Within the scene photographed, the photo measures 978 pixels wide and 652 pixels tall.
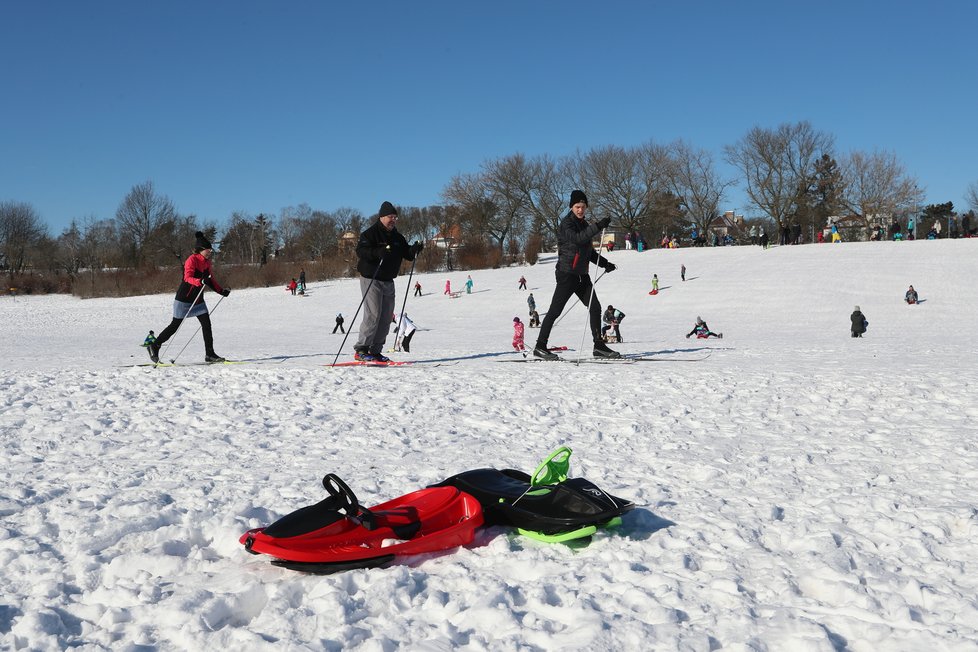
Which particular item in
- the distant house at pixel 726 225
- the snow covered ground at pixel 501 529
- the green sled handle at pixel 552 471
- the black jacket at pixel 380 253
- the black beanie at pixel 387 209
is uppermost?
the distant house at pixel 726 225

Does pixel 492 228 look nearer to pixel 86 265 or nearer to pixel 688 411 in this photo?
pixel 86 265

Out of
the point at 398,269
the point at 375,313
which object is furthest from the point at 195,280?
the point at 398,269

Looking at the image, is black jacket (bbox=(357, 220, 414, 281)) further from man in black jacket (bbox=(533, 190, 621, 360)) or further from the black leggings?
the black leggings

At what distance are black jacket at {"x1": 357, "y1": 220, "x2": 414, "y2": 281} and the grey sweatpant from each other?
124 mm

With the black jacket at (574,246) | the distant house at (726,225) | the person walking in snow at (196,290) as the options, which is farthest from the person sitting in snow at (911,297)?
the distant house at (726,225)

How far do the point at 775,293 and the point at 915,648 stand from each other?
1522 inches

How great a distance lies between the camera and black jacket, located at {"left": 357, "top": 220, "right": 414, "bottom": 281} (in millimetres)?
8859

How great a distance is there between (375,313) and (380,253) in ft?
2.47

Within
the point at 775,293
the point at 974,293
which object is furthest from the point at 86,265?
the point at 974,293

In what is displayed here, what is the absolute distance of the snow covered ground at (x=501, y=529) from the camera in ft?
7.95

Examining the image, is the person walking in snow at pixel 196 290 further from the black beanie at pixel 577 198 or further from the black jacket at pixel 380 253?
the black beanie at pixel 577 198

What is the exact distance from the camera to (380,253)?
8.88 metres

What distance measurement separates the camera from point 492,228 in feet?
264

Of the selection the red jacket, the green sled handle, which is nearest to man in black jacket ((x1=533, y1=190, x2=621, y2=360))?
the red jacket
